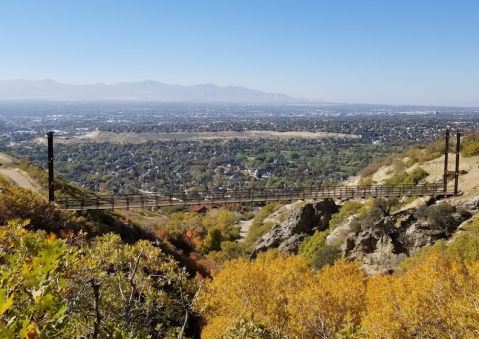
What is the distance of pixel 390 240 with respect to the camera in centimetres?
1938

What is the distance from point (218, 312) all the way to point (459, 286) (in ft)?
22.9

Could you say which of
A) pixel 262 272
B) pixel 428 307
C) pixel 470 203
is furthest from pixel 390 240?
pixel 428 307

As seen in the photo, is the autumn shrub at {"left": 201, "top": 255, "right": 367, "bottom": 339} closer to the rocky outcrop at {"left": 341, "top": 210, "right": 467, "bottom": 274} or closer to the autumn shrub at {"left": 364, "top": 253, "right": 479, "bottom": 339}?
the autumn shrub at {"left": 364, "top": 253, "right": 479, "bottom": 339}

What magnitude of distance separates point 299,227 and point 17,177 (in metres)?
20.4

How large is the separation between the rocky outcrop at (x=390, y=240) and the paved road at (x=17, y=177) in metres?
20.3

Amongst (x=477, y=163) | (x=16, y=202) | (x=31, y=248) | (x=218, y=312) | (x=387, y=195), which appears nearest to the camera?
(x=31, y=248)

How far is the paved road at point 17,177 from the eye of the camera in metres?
25.5

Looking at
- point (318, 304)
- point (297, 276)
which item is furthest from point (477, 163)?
point (318, 304)

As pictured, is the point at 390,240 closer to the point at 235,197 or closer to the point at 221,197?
the point at 235,197

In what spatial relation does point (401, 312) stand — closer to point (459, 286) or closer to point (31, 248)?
point (459, 286)

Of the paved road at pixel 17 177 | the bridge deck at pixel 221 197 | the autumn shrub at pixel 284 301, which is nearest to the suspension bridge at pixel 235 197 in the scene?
the bridge deck at pixel 221 197

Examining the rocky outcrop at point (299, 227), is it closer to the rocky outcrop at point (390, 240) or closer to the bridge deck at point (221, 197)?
the bridge deck at point (221, 197)

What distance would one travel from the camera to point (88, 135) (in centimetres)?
12312

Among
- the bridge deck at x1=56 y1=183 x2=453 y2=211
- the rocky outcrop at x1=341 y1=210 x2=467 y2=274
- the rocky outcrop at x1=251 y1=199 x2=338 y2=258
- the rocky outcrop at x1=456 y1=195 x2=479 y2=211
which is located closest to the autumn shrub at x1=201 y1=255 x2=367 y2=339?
the rocky outcrop at x1=341 y1=210 x2=467 y2=274
